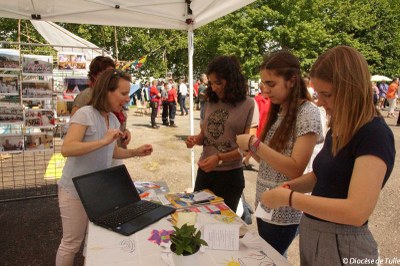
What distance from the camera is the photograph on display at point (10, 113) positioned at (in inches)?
149

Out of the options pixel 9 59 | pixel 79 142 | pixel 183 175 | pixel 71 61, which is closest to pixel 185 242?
pixel 79 142

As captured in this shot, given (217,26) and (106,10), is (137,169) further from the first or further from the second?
(217,26)

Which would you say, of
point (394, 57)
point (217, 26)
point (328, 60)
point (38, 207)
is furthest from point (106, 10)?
point (394, 57)

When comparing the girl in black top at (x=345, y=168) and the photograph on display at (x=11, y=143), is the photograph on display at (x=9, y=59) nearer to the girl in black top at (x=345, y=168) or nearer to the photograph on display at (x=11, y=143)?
the photograph on display at (x=11, y=143)

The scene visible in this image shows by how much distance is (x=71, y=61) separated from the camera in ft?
14.1

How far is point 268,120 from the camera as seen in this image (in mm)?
1899

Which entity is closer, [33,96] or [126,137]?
[126,137]

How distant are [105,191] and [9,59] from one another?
114 inches

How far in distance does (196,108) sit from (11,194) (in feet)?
43.5

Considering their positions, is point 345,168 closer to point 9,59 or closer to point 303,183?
point 303,183

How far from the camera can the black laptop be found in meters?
1.65

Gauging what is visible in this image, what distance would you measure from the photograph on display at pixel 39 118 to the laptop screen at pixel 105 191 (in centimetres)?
247

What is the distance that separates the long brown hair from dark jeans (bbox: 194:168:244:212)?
0.71 metres

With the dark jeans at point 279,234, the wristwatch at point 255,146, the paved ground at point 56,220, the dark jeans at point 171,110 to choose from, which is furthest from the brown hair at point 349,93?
the dark jeans at point 171,110
